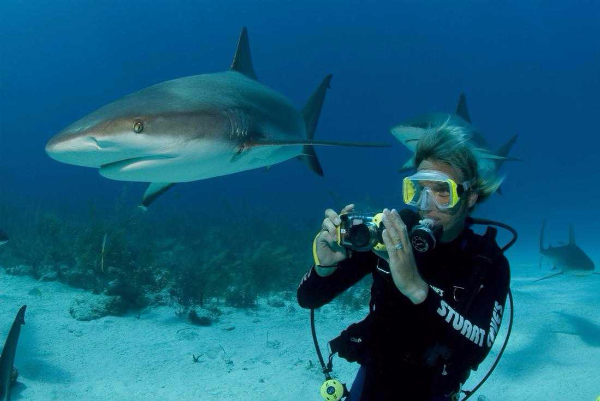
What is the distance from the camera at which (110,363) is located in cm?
522

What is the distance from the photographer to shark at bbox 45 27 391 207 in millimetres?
2330

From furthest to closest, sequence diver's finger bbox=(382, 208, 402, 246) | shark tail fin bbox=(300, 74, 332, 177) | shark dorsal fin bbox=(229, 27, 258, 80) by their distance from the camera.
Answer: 1. shark tail fin bbox=(300, 74, 332, 177)
2. shark dorsal fin bbox=(229, 27, 258, 80)
3. diver's finger bbox=(382, 208, 402, 246)

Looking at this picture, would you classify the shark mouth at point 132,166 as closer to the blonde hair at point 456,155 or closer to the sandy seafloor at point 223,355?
the blonde hair at point 456,155

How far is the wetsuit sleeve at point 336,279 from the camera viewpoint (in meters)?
2.53

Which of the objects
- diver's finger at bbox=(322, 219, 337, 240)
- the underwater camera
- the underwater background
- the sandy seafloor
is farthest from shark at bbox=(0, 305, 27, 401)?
the underwater background

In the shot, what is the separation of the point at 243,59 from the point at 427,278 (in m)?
4.40

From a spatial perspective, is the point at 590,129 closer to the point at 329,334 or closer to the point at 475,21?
the point at 475,21

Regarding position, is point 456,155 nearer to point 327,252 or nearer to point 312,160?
point 327,252

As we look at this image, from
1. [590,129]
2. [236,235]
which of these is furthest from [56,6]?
[590,129]

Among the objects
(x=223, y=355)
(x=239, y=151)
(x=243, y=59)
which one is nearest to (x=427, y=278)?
(x=239, y=151)

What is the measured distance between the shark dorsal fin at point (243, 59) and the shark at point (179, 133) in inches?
34.9

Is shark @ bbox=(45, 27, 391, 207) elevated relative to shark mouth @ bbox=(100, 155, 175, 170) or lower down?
elevated

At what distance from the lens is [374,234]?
179 centimetres

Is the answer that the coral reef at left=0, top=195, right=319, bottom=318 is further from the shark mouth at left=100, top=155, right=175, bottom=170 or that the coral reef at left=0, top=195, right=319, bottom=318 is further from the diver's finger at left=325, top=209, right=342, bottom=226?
the diver's finger at left=325, top=209, right=342, bottom=226
